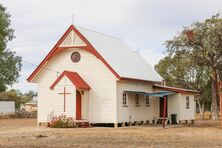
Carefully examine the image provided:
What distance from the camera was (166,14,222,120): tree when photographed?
44.8 meters

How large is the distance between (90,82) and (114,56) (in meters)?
3.30

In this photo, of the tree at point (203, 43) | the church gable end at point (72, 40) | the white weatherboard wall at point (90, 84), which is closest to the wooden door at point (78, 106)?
the white weatherboard wall at point (90, 84)

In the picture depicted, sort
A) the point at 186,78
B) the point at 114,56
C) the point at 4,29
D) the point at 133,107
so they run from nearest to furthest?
the point at 114,56, the point at 133,107, the point at 4,29, the point at 186,78

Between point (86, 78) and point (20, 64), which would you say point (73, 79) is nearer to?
point (86, 78)

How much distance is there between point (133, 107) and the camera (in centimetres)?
3956

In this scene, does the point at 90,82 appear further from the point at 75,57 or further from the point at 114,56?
the point at 114,56

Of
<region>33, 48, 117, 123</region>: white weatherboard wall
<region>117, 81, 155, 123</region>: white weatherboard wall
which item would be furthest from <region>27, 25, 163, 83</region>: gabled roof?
<region>117, 81, 155, 123</region>: white weatherboard wall

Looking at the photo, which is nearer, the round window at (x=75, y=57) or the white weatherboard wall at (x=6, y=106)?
the round window at (x=75, y=57)

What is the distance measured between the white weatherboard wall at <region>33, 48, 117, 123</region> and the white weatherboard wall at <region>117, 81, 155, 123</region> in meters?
0.72

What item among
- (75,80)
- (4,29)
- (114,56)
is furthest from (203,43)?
(4,29)

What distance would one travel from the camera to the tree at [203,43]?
4485 cm

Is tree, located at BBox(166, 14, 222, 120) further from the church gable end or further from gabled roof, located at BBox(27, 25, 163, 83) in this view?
the church gable end

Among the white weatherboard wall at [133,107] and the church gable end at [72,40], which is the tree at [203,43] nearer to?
the white weatherboard wall at [133,107]

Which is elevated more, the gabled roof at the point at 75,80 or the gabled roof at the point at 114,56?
the gabled roof at the point at 114,56
